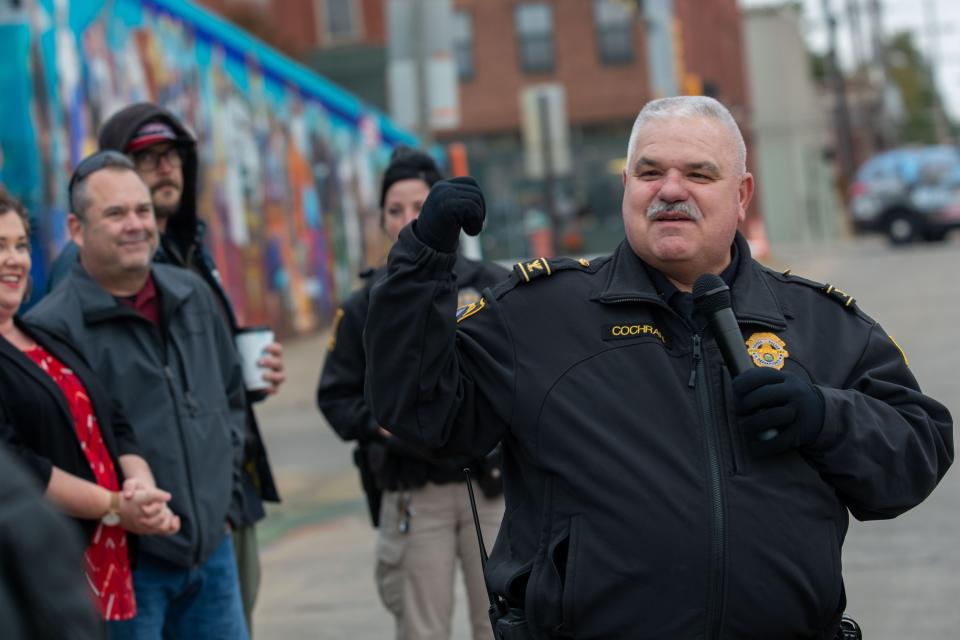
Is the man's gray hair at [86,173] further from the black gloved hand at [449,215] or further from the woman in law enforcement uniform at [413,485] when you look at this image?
the black gloved hand at [449,215]

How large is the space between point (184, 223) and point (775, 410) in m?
2.94

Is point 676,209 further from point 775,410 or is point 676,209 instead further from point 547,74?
point 547,74

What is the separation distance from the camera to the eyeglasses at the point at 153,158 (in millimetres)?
5258

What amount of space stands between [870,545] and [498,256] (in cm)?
1580

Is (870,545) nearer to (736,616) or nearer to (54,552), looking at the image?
(736,616)

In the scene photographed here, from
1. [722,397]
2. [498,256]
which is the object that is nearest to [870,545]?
[722,397]

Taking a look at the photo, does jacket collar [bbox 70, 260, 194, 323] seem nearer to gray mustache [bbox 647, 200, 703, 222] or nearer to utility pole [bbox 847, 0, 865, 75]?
gray mustache [bbox 647, 200, 703, 222]

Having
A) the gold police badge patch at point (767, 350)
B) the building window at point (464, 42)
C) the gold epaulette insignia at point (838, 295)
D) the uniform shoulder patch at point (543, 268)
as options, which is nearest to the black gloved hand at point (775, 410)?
the gold police badge patch at point (767, 350)

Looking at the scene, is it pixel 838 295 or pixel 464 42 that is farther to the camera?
pixel 464 42

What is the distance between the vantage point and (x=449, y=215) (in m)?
3.10

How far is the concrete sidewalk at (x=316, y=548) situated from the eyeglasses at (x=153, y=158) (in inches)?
109

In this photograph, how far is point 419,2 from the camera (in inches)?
523

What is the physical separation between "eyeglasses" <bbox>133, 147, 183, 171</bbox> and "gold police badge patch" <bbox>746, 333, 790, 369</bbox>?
271 centimetres

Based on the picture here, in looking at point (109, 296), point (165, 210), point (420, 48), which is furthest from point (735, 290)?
point (420, 48)
